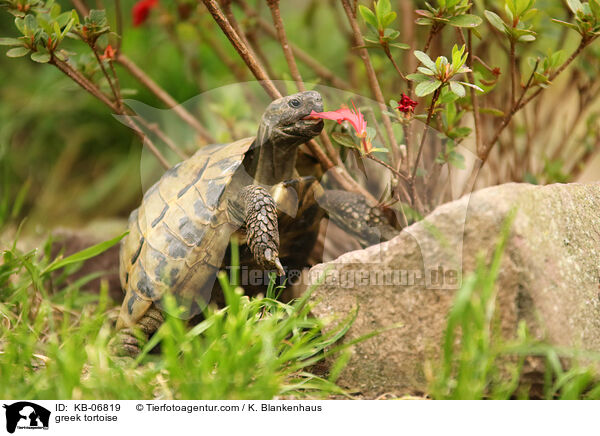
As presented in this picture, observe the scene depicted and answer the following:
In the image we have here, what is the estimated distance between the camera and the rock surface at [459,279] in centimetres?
122

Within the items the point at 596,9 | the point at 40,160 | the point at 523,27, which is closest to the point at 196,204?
the point at 523,27

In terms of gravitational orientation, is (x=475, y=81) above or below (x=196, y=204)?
above

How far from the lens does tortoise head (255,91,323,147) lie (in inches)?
62.8

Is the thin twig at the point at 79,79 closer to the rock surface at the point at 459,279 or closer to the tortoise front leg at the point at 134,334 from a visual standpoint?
the tortoise front leg at the point at 134,334

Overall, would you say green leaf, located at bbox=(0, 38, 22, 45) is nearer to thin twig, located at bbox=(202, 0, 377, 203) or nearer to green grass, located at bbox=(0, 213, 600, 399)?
thin twig, located at bbox=(202, 0, 377, 203)

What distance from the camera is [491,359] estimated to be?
1.18m

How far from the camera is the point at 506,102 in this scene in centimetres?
233

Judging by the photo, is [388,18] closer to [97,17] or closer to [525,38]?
[525,38]

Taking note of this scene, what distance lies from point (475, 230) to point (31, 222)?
299 centimetres

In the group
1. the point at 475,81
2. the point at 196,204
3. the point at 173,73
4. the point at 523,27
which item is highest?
the point at 523,27

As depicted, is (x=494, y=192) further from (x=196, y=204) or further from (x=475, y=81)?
(x=196, y=204)
